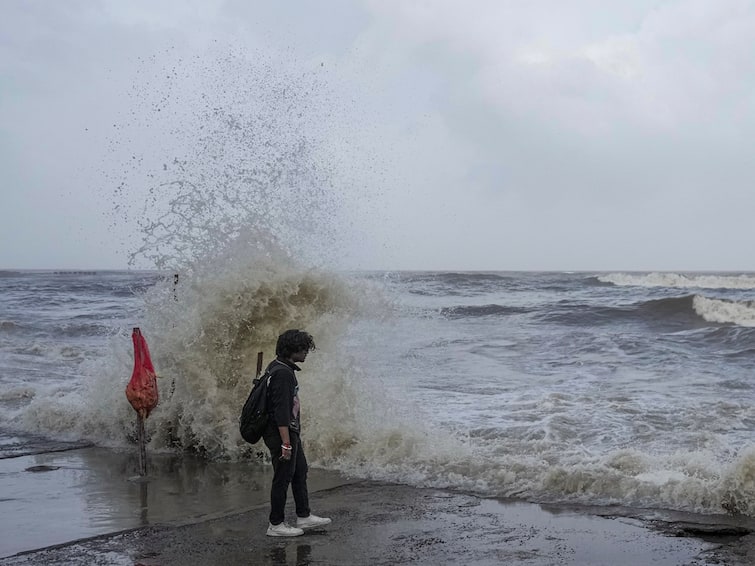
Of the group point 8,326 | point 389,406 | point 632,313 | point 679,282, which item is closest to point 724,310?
point 632,313

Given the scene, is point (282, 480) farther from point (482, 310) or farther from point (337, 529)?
point (482, 310)

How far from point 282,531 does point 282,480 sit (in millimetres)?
326

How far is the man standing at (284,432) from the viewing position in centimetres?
536

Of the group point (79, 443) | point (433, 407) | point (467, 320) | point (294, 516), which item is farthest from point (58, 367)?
point (467, 320)

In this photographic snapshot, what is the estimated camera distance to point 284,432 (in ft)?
17.6

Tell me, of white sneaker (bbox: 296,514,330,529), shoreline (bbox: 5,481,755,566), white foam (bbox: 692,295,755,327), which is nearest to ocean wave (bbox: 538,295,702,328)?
white foam (bbox: 692,295,755,327)

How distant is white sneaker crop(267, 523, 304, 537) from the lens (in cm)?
535

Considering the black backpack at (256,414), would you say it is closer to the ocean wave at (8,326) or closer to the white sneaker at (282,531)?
the white sneaker at (282,531)

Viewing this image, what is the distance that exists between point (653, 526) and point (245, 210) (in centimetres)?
587

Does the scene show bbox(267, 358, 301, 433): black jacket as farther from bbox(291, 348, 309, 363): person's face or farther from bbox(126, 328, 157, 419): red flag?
bbox(126, 328, 157, 419): red flag

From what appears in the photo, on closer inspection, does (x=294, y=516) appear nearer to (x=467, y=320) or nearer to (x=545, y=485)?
(x=545, y=485)

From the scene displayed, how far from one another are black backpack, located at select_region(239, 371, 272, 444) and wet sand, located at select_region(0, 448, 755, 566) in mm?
682

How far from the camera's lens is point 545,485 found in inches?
260

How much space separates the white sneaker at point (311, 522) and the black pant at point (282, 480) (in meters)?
0.03
